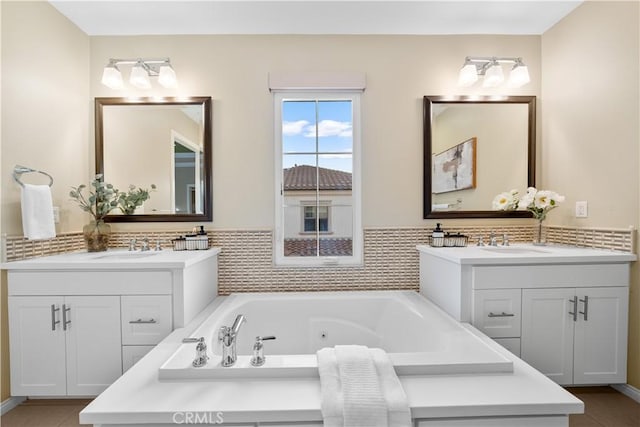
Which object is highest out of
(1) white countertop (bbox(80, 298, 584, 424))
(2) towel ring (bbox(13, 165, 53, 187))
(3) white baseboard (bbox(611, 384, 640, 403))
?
(2) towel ring (bbox(13, 165, 53, 187))

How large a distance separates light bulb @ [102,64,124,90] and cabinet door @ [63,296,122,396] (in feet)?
4.59

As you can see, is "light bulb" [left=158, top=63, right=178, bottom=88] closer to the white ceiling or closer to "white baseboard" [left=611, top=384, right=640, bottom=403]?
the white ceiling

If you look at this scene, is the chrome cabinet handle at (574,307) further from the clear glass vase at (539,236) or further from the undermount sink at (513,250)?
the clear glass vase at (539,236)

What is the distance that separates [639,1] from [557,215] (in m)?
1.29

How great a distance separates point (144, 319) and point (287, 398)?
1.04m

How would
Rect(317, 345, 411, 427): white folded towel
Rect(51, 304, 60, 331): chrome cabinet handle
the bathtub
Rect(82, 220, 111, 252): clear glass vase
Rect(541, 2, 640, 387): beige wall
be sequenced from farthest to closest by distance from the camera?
1. Rect(82, 220, 111, 252): clear glass vase
2. Rect(541, 2, 640, 387): beige wall
3. Rect(51, 304, 60, 331): chrome cabinet handle
4. the bathtub
5. Rect(317, 345, 411, 427): white folded towel

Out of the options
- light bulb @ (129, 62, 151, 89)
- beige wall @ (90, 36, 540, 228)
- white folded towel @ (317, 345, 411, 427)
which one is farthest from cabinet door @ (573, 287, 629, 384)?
light bulb @ (129, 62, 151, 89)

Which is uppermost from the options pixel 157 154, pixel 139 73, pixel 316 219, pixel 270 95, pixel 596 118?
pixel 139 73

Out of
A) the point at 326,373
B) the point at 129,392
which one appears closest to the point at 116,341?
the point at 129,392

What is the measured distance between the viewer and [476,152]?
2.27 meters

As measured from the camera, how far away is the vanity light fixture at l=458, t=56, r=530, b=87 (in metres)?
2.16

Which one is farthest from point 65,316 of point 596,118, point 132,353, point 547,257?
point 596,118

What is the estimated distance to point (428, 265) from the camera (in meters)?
2.10

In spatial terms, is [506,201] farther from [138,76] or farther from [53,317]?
[53,317]
